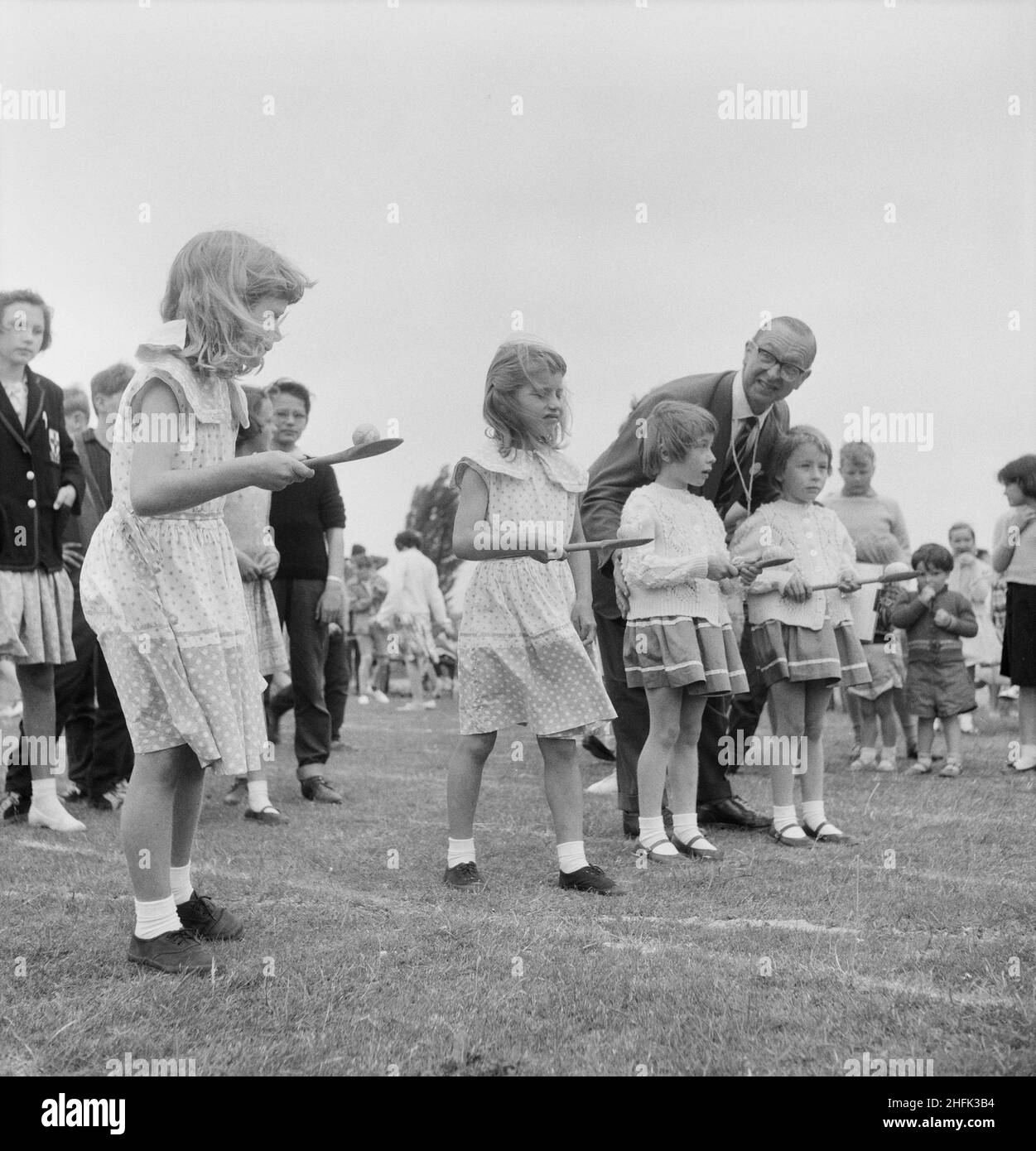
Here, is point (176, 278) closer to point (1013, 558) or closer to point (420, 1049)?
point (420, 1049)

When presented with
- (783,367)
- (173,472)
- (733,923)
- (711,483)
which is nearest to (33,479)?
(173,472)

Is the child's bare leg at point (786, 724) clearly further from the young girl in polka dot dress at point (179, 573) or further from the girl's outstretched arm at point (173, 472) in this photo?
the girl's outstretched arm at point (173, 472)

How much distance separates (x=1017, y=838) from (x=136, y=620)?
3334 mm

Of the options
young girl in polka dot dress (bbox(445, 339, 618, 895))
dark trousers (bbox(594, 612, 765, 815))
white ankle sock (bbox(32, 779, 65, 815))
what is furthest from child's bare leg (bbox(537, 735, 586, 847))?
white ankle sock (bbox(32, 779, 65, 815))

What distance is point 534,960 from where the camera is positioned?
283 centimetres

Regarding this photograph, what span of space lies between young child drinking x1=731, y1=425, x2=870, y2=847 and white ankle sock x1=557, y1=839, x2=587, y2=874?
1131mm

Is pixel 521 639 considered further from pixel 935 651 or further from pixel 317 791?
pixel 935 651

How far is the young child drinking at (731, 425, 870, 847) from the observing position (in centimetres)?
471

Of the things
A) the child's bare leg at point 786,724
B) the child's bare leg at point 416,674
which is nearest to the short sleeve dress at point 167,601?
the child's bare leg at point 786,724

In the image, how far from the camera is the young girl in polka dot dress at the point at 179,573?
290 centimetres

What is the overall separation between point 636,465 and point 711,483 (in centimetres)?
32

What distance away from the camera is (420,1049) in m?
2.26
